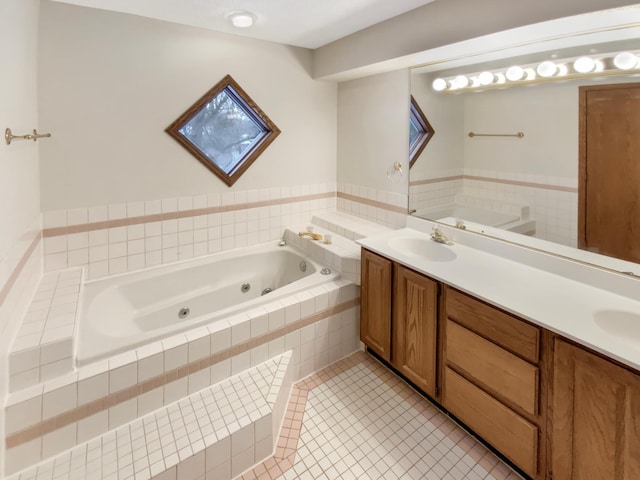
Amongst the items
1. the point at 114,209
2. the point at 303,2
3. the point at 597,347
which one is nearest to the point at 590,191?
the point at 597,347

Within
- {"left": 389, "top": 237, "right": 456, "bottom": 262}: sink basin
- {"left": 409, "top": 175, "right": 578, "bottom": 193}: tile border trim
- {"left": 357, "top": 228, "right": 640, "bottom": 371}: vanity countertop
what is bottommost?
{"left": 357, "top": 228, "right": 640, "bottom": 371}: vanity countertop

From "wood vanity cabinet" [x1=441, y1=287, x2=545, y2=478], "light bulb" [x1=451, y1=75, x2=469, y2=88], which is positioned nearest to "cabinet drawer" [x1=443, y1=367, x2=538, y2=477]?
"wood vanity cabinet" [x1=441, y1=287, x2=545, y2=478]

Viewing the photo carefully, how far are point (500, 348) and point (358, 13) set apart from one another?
2126 millimetres

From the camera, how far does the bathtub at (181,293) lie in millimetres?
1880

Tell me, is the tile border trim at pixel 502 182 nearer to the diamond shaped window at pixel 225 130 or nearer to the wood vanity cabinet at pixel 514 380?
the wood vanity cabinet at pixel 514 380

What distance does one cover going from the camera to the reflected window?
8.64 feet

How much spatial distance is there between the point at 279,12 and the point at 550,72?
1.63 meters

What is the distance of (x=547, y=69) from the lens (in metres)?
1.84

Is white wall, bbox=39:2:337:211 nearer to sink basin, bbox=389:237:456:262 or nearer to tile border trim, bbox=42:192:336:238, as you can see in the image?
tile border trim, bbox=42:192:336:238

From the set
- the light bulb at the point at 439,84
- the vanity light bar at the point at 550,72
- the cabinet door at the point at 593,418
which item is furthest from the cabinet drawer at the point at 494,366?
the light bulb at the point at 439,84

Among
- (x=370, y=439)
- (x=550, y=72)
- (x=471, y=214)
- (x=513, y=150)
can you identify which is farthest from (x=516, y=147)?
(x=370, y=439)

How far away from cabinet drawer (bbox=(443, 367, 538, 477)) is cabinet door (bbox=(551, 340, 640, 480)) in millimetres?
103

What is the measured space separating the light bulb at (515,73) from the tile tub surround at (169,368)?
161 centimetres

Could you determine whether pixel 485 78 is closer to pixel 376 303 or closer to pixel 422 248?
pixel 422 248
